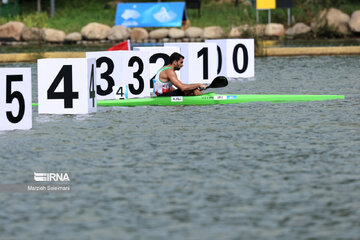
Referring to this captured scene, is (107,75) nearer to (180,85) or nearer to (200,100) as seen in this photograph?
(180,85)

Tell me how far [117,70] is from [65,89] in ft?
10.3

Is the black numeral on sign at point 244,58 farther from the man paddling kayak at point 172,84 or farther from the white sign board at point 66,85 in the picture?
the white sign board at point 66,85

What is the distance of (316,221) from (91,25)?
5567cm

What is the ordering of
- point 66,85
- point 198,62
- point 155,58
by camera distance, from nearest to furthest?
point 66,85 < point 155,58 < point 198,62

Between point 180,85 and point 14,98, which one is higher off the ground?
point 180,85

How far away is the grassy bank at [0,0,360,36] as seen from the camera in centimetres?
6549

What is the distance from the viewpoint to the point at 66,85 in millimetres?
20125

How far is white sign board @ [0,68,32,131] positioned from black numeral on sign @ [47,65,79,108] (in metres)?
2.78

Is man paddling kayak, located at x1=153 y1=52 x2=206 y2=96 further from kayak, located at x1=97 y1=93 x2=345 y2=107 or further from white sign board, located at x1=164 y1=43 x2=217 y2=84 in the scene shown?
white sign board, located at x1=164 y1=43 x2=217 y2=84

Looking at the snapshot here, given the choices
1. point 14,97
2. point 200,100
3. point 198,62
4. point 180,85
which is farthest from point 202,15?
point 14,97

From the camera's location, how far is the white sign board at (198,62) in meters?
29.2

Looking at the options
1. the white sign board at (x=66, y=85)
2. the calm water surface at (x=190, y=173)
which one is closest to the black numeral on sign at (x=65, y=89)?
the white sign board at (x=66, y=85)

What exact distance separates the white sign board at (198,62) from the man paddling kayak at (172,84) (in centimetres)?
616

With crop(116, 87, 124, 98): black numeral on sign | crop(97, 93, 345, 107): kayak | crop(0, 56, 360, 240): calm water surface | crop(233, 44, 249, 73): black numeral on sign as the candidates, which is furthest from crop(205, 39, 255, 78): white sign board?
crop(0, 56, 360, 240): calm water surface
